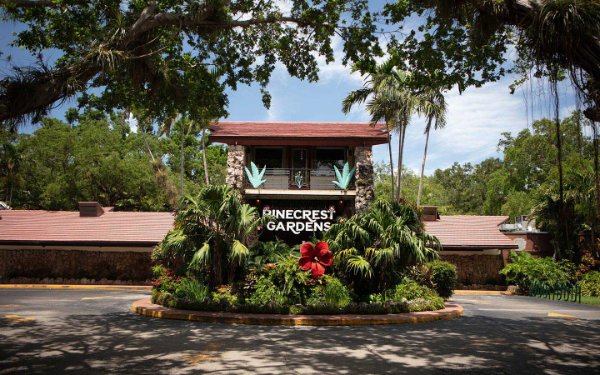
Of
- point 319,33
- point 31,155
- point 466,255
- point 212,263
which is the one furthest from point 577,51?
point 31,155

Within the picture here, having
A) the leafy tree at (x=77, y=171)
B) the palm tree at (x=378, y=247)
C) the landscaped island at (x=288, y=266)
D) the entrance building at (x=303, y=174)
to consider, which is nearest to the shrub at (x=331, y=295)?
the landscaped island at (x=288, y=266)

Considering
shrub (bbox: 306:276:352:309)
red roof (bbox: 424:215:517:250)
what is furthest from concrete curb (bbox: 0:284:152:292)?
red roof (bbox: 424:215:517:250)

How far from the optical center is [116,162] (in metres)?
32.8

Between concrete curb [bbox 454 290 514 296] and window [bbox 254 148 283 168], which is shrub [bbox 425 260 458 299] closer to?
concrete curb [bbox 454 290 514 296]

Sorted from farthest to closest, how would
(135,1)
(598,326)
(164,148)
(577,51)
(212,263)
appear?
(164,148) < (212,263) < (598,326) < (135,1) < (577,51)

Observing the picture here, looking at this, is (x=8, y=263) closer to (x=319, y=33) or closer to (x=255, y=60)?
(x=255, y=60)

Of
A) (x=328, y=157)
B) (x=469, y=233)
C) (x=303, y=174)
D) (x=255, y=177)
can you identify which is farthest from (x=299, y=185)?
(x=469, y=233)

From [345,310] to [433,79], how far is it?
602 centimetres

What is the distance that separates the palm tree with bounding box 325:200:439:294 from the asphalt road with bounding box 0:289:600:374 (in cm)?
207

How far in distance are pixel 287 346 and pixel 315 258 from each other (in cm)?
463

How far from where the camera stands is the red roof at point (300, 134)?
69.1ft

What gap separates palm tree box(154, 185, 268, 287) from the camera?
500 inches

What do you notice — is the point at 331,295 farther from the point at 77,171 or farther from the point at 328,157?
the point at 77,171

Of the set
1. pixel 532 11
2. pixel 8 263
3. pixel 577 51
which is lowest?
pixel 8 263
